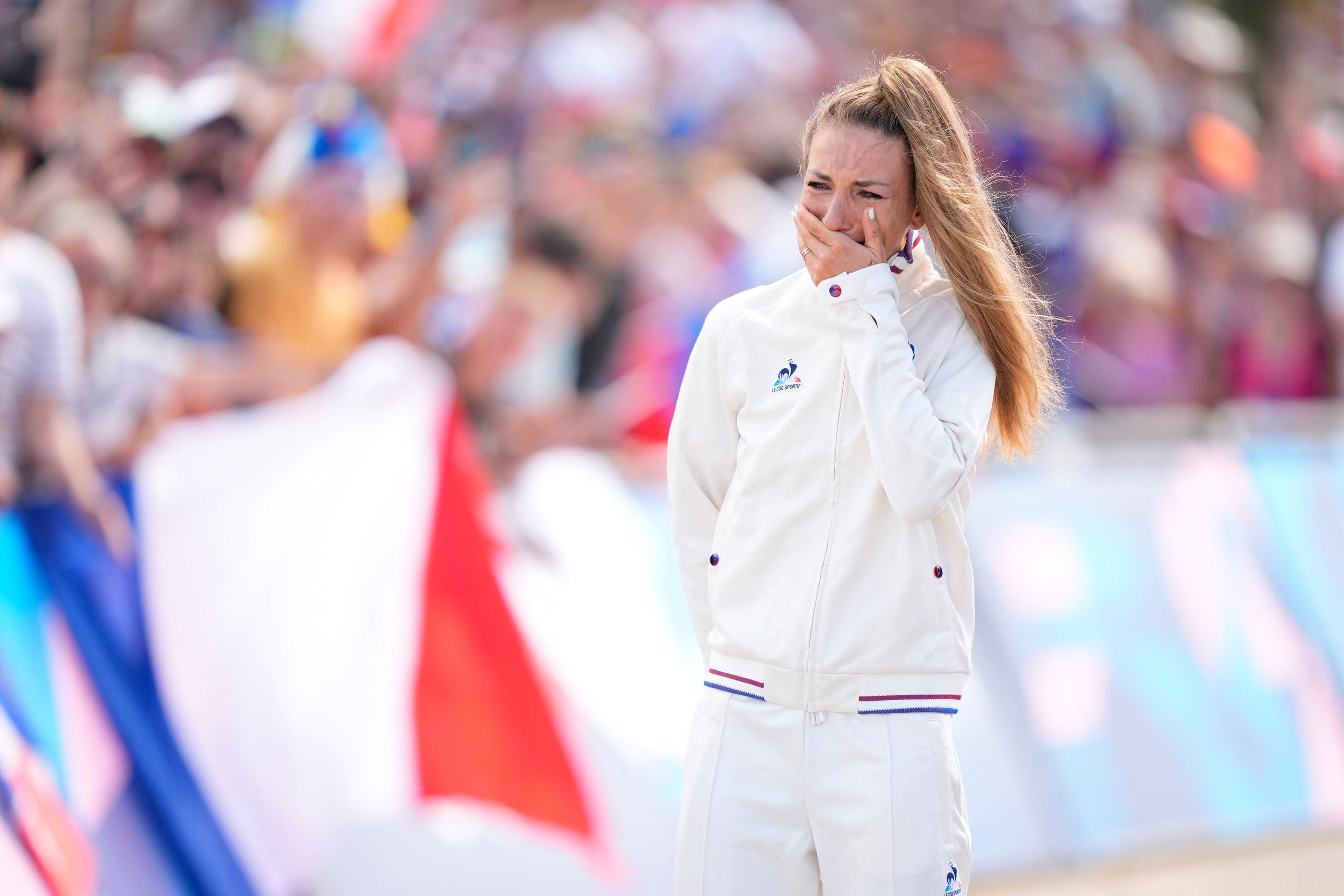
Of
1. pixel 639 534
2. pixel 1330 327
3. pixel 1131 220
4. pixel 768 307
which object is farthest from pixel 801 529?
pixel 1330 327

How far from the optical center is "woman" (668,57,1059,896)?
5.94 ft

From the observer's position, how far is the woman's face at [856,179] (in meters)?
1.89

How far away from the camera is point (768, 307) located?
6.73ft

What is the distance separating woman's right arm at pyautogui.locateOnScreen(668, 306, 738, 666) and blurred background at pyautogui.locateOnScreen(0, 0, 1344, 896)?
1.79 metres

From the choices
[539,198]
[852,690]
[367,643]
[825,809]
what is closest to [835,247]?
[852,690]

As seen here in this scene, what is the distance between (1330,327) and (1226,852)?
311cm

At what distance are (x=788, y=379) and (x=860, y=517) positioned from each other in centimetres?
24

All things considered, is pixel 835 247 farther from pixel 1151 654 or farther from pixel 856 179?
Answer: pixel 1151 654

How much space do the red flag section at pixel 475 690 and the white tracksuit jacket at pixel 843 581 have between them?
1.88 meters

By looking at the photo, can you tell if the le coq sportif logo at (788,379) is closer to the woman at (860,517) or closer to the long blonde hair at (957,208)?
the woman at (860,517)

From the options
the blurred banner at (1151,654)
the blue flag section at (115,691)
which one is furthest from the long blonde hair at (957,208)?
the blurred banner at (1151,654)

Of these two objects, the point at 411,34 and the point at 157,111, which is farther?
the point at 411,34

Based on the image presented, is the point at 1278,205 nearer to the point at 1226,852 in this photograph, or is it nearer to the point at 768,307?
the point at 1226,852

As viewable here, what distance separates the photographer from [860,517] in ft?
6.14
